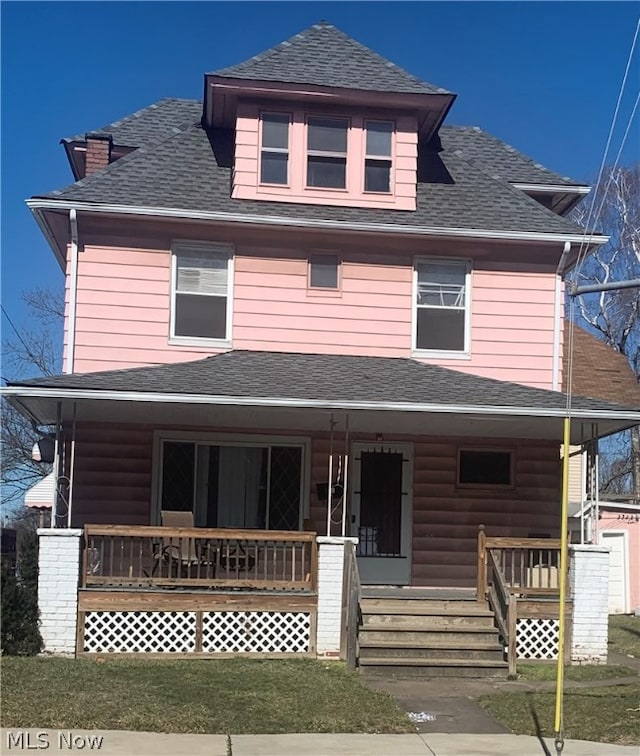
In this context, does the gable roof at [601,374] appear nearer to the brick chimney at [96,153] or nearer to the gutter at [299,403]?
the gutter at [299,403]

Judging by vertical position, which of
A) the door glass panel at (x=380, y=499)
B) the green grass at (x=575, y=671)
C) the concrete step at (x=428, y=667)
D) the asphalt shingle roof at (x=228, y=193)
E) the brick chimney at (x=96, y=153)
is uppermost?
the brick chimney at (x=96, y=153)

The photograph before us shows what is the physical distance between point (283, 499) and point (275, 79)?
6.33 m

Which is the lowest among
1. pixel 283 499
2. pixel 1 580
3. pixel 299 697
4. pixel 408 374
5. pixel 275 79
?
pixel 299 697

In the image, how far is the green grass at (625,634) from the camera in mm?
15452

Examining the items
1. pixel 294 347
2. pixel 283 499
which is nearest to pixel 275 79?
pixel 294 347

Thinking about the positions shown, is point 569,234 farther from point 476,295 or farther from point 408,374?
point 408,374

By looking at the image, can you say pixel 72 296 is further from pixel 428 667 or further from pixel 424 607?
pixel 428 667

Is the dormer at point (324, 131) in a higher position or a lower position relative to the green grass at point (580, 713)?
higher

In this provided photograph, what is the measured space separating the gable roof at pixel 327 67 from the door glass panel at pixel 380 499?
223 inches

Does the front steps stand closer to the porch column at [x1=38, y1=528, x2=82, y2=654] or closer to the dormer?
the porch column at [x1=38, y1=528, x2=82, y2=654]

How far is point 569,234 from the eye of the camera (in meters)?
15.8

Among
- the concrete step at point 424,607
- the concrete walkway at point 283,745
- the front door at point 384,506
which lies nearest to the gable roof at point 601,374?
the front door at point 384,506

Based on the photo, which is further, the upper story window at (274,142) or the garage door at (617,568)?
the garage door at (617,568)

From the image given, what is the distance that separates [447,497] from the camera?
51.4ft
